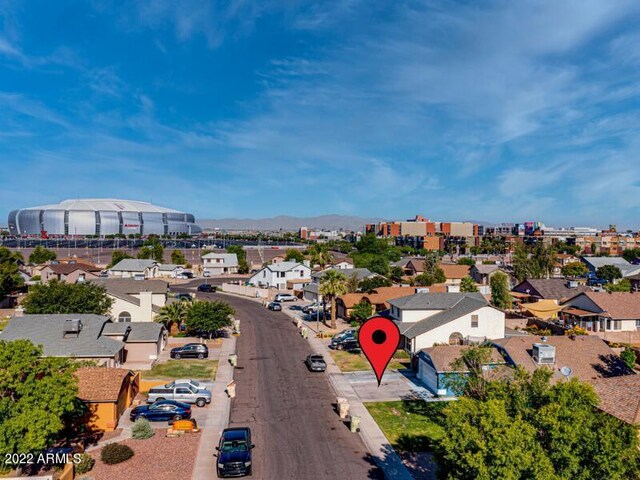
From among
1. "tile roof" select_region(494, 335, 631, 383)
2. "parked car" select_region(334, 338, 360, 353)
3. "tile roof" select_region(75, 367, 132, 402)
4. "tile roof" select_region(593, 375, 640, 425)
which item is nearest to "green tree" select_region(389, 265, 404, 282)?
"parked car" select_region(334, 338, 360, 353)

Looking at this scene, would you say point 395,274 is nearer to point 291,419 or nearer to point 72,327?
point 72,327

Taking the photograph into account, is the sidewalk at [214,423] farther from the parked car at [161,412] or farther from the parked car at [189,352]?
the parked car at [189,352]

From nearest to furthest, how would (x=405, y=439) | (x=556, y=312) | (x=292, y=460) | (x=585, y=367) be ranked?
(x=292, y=460) → (x=405, y=439) → (x=585, y=367) → (x=556, y=312)

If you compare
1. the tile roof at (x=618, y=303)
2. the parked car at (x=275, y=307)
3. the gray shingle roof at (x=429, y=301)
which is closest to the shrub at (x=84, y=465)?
the gray shingle roof at (x=429, y=301)

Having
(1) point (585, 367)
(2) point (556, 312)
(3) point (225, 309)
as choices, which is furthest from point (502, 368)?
(2) point (556, 312)

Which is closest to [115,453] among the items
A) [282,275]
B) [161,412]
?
[161,412]

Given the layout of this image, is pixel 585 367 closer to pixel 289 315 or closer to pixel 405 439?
pixel 405 439
